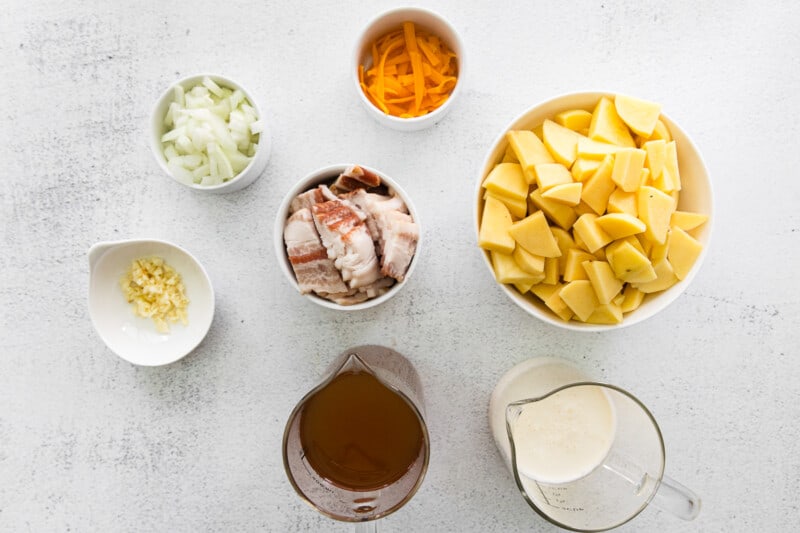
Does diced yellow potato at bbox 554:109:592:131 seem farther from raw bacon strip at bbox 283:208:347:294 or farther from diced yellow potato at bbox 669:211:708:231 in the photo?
raw bacon strip at bbox 283:208:347:294

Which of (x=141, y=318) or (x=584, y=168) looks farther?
(x=141, y=318)

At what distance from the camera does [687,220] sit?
119 centimetres

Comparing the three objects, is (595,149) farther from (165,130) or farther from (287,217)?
(165,130)

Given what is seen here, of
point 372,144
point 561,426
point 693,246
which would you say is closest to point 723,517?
point 561,426

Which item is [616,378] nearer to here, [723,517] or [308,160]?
[723,517]

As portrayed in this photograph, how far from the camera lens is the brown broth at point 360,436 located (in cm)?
116

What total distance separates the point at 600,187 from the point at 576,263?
0.14 metres

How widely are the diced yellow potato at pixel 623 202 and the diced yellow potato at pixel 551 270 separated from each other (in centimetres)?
14

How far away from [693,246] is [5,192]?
1.43 metres

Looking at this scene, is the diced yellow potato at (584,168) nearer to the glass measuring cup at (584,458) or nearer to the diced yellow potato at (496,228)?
the diced yellow potato at (496,228)

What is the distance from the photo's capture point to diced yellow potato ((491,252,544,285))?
47.5 inches

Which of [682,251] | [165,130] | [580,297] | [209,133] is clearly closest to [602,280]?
[580,297]

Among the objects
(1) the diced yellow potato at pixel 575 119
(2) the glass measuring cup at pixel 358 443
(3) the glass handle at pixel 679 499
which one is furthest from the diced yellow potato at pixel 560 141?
(3) the glass handle at pixel 679 499

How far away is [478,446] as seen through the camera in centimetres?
146
